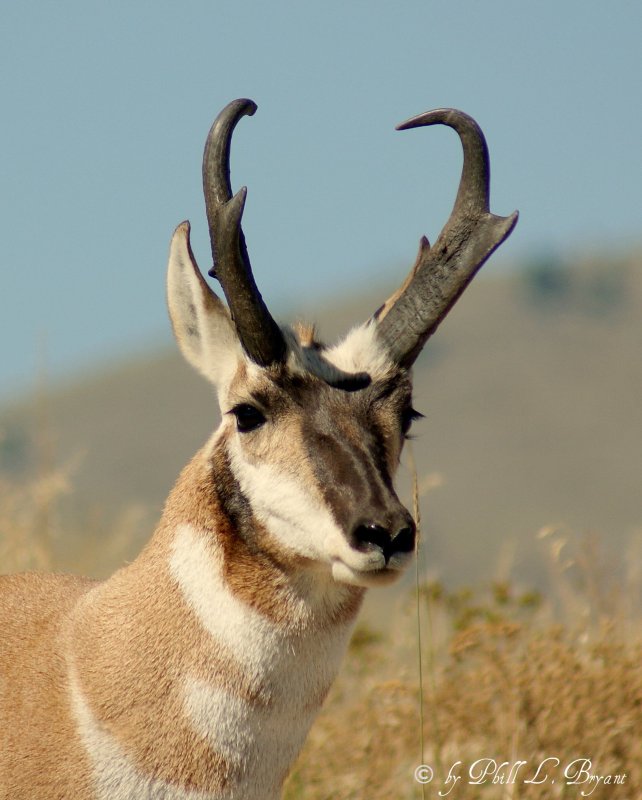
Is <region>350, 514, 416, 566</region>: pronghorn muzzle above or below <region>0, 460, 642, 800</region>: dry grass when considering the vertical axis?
above

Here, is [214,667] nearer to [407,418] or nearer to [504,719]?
[407,418]

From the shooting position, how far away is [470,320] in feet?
313

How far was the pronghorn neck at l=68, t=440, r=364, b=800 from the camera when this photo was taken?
16.5 ft

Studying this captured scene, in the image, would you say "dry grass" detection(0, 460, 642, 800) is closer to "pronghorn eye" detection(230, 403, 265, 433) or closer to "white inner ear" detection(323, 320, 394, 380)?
"white inner ear" detection(323, 320, 394, 380)

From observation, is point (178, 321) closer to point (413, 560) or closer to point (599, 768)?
point (413, 560)

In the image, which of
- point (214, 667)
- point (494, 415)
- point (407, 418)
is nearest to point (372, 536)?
point (214, 667)

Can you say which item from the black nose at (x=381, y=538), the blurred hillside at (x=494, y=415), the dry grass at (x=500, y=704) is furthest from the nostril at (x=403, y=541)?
the blurred hillside at (x=494, y=415)

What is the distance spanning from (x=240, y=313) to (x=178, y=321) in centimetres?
49

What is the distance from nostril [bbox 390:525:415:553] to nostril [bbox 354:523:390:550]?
3cm

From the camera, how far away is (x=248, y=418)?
5.31m

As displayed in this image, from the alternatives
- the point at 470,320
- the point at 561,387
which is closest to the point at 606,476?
the point at 561,387

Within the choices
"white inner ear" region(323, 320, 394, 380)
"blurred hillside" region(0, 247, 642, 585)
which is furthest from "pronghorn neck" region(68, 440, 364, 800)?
"blurred hillside" region(0, 247, 642, 585)

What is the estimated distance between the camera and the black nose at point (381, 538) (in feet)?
15.4

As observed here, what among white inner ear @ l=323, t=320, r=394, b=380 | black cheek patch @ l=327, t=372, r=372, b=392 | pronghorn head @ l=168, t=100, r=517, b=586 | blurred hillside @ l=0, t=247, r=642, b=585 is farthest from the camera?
blurred hillside @ l=0, t=247, r=642, b=585
